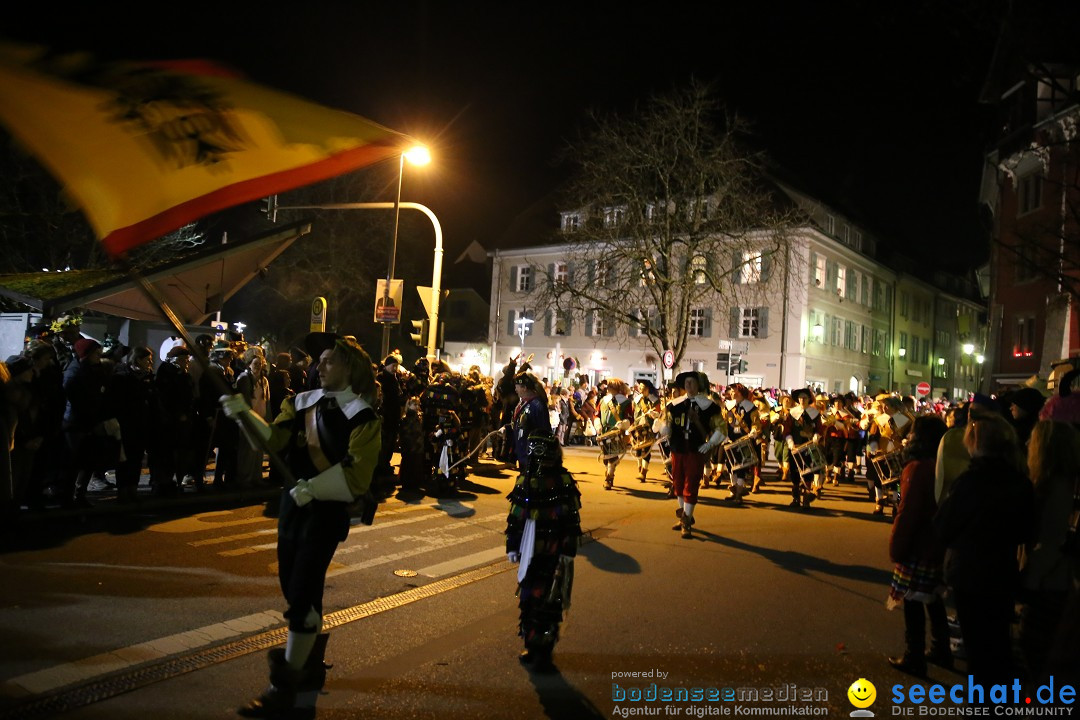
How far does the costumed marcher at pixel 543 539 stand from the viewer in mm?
4949

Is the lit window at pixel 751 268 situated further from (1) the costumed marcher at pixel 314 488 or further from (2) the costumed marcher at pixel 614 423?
(1) the costumed marcher at pixel 314 488

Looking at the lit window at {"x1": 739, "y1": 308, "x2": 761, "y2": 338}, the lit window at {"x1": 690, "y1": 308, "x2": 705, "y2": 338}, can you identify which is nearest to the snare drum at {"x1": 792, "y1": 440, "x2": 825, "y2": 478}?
the lit window at {"x1": 739, "y1": 308, "x2": 761, "y2": 338}

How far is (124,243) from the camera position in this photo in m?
3.52

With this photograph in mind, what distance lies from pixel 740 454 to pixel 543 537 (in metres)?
8.61

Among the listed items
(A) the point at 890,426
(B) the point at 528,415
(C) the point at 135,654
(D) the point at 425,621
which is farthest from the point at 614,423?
(C) the point at 135,654

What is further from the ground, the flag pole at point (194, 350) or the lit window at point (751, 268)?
the lit window at point (751, 268)

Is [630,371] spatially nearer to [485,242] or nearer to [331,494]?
[485,242]

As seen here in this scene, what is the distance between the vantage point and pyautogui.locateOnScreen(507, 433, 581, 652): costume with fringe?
4977 mm

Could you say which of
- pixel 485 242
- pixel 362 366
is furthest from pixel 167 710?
pixel 485 242

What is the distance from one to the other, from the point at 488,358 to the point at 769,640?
Result: 148ft

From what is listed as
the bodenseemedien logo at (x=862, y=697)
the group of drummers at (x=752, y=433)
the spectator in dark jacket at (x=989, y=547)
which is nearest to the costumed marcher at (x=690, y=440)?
the group of drummers at (x=752, y=433)

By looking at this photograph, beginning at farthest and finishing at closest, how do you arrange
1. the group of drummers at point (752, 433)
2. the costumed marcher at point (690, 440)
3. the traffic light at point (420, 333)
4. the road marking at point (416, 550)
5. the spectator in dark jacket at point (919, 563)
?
the traffic light at point (420, 333), the group of drummers at point (752, 433), the costumed marcher at point (690, 440), the road marking at point (416, 550), the spectator in dark jacket at point (919, 563)

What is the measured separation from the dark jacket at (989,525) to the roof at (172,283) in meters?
9.18

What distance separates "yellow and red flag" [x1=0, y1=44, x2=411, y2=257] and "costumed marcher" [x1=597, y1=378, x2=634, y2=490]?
389 inches
